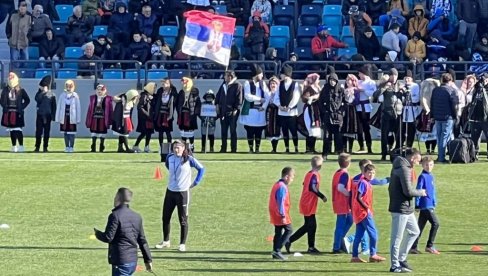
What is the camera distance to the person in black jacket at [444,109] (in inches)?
1206

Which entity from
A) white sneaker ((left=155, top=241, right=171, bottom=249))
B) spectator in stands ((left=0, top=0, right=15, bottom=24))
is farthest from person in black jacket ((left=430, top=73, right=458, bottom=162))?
spectator in stands ((left=0, top=0, right=15, bottom=24))

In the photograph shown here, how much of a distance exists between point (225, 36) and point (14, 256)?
13747 millimetres

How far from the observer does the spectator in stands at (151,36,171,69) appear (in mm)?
39062

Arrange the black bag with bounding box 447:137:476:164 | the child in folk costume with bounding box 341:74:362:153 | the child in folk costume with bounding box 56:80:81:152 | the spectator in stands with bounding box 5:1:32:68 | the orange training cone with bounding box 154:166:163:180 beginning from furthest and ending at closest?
1. the spectator in stands with bounding box 5:1:32:68
2. the child in folk costume with bounding box 56:80:81:152
3. the child in folk costume with bounding box 341:74:362:153
4. the black bag with bounding box 447:137:476:164
5. the orange training cone with bounding box 154:166:163:180

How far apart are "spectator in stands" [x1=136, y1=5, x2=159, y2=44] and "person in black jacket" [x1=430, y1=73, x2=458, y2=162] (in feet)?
38.3

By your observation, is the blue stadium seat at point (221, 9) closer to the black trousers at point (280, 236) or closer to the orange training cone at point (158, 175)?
the orange training cone at point (158, 175)

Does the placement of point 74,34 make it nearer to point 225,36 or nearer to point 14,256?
point 225,36

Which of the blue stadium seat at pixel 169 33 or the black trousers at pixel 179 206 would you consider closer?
the black trousers at pixel 179 206

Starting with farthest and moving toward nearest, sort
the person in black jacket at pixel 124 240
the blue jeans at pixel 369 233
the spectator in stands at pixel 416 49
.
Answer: the spectator in stands at pixel 416 49
the blue jeans at pixel 369 233
the person in black jacket at pixel 124 240

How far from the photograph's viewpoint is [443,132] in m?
30.8

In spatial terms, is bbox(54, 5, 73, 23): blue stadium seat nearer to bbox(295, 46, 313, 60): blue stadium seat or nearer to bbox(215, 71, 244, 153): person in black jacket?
bbox(295, 46, 313, 60): blue stadium seat

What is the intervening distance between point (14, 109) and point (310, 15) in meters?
10.5

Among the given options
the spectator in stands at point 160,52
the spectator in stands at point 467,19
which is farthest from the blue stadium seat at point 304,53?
the spectator in stands at point 467,19

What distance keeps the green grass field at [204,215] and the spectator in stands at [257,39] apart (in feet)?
21.5
